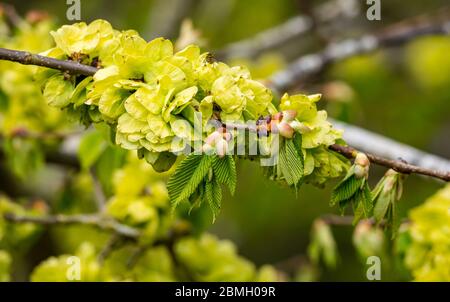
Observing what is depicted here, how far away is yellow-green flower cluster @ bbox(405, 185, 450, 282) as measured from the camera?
7.61ft

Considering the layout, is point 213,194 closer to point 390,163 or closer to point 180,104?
point 180,104

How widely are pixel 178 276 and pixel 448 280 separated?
983 millimetres

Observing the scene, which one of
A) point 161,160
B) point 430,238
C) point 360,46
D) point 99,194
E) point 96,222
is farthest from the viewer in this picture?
point 360,46

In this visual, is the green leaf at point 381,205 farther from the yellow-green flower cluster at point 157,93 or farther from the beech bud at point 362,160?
the yellow-green flower cluster at point 157,93

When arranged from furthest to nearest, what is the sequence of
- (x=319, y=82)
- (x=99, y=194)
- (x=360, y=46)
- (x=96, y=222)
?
(x=319, y=82), (x=360, y=46), (x=99, y=194), (x=96, y=222)

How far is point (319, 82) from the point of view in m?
5.10

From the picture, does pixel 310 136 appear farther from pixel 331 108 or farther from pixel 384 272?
pixel 331 108

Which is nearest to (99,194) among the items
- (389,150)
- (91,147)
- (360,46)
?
(91,147)

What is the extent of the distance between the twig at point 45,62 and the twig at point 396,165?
0.61 metres

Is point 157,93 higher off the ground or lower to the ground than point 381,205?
higher

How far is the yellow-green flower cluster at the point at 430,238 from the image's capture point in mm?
2320

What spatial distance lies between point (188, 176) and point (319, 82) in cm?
358

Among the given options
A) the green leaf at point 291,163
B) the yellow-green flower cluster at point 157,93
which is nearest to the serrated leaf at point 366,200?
the green leaf at point 291,163

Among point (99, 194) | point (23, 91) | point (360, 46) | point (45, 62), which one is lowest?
point (45, 62)
